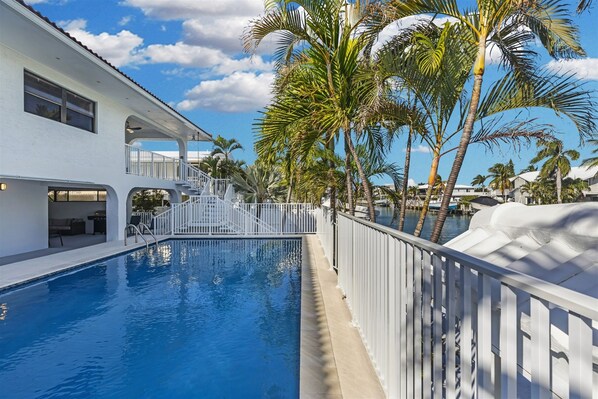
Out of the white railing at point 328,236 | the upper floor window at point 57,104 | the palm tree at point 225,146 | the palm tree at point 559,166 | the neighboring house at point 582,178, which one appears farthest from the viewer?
the neighboring house at point 582,178

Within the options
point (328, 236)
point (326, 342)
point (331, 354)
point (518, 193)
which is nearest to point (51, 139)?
point (328, 236)

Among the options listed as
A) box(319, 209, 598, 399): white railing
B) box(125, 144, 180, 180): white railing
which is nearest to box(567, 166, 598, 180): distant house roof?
box(125, 144, 180, 180): white railing

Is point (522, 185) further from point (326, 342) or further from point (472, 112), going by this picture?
point (326, 342)

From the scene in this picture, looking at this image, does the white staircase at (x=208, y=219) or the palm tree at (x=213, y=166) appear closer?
the white staircase at (x=208, y=219)

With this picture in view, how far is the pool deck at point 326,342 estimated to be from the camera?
3291mm

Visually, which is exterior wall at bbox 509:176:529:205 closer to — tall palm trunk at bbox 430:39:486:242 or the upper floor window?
the upper floor window

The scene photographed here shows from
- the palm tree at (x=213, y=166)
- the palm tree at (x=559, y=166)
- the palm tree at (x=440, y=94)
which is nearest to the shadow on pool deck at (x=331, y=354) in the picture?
the palm tree at (x=440, y=94)

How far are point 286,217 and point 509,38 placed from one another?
14.8 m

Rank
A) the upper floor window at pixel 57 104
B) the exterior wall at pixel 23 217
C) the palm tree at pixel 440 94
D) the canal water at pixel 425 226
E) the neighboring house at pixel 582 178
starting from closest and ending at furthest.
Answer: the palm tree at pixel 440 94 → the upper floor window at pixel 57 104 → the canal water at pixel 425 226 → the exterior wall at pixel 23 217 → the neighboring house at pixel 582 178

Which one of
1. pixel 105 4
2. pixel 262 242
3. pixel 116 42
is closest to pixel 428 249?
pixel 262 242

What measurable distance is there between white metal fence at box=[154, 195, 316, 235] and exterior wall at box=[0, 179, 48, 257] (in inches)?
205

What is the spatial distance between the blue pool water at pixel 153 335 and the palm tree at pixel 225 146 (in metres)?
19.8

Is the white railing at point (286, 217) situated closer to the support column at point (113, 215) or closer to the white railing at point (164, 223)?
the white railing at point (164, 223)

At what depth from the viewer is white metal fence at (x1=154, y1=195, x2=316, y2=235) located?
18.3 meters
